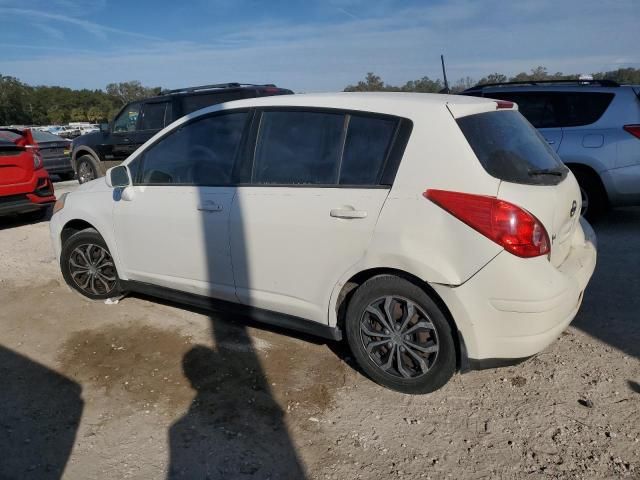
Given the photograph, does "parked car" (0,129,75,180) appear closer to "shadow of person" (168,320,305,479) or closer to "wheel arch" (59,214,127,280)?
"wheel arch" (59,214,127,280)

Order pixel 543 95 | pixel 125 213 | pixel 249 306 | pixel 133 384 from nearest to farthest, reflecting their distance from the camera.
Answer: pixel 133 384 < pixel 249 306 < pixel 125 213 < pixel 543 95

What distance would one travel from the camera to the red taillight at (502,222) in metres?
2.62

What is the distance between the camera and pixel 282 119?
3.42 metres

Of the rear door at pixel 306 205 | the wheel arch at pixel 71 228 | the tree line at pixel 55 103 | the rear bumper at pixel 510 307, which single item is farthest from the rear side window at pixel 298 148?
the tree line at pixel 55 103

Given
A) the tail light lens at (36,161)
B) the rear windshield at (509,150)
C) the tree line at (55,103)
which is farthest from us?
the tree line at (55,103)

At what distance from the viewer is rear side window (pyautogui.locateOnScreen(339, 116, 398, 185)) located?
2986mm

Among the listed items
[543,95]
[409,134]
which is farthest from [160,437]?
[543,95]

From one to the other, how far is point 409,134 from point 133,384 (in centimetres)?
231

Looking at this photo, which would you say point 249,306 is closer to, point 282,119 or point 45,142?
point 282,119

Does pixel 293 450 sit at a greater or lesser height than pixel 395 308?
lesser

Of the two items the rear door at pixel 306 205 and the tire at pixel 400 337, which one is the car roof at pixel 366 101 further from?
the tire at pixel 400 337

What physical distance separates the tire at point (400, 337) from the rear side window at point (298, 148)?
2.40 ft

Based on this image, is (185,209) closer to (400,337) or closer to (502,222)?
(400,337)

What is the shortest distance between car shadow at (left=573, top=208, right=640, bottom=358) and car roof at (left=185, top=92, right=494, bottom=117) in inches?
73.4
